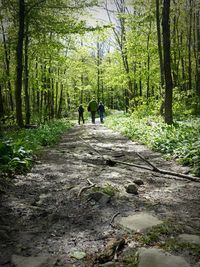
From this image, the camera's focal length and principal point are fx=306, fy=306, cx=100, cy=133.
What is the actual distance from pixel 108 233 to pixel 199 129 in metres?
8.49

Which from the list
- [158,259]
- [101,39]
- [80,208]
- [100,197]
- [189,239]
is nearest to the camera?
[158,259]

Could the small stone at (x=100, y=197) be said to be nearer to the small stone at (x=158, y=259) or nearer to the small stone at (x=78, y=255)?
the small stone at (x=78, y=255)

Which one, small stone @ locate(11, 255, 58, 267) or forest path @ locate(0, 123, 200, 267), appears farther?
forest path @ locate(0, 123, 200, 267)

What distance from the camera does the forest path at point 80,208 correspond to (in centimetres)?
360

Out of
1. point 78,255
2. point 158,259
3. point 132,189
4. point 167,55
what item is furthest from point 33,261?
point 167,55

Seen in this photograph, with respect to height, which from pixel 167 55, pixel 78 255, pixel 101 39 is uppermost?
pixel 101 39

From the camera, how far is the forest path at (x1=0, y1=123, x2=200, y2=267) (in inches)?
142

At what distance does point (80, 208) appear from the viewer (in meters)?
Answer: 5.00

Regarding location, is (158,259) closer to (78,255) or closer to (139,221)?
(78,255)

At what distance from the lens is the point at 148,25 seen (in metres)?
25.5

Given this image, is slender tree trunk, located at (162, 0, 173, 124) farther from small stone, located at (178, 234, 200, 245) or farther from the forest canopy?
small stone, located at (178, 234, 200, 245)

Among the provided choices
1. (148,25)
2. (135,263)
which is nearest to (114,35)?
(148,25)

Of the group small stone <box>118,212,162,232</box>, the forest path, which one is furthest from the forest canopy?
small stone <box>118,212,162,232</box>

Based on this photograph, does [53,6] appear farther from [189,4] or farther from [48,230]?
[189,4]
